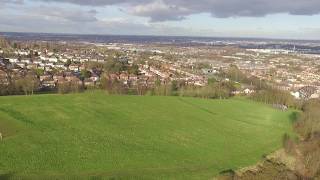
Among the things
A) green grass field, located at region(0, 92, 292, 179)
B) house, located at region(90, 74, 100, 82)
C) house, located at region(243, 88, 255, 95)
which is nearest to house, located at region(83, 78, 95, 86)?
house, located at region(90, 74, 100, 82)

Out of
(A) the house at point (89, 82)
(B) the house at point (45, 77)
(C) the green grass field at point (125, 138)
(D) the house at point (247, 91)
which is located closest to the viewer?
(C) the green grass field at point (125, 138)

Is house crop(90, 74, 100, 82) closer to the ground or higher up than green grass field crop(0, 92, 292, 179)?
closer to the ground

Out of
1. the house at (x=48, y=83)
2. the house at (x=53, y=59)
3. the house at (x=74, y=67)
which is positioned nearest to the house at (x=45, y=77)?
the house at (x=48, y=83)

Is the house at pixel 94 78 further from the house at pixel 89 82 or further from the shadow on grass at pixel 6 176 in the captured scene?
the shadow on grass at pixel 6 176

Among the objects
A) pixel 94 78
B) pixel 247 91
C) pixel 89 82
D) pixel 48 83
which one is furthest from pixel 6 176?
pixel 247 91

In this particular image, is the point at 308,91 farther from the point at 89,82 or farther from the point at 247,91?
the point at 89,82

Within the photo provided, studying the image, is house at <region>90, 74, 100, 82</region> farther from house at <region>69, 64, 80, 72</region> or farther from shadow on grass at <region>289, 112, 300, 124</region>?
shadow on grass at <region>289, 112, 300, 124</region>

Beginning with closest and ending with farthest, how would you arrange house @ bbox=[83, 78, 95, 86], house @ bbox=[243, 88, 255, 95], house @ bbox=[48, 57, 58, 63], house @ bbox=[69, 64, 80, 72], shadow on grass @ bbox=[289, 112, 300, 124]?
1. shadow on grass @ bbox=[289, 112, 300, 124]
2. house @ bbox=[83, 78, 95, 86]
3. house @ bbox=[243, 88, 255, 95]
4. house @ bbox=[69, 64, 80, 72]
5. house @ bbox=[48, 57, 58, 63]

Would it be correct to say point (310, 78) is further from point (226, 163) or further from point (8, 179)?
point (8, 179)

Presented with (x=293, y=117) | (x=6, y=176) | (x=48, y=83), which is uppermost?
(x=6, y=176)
